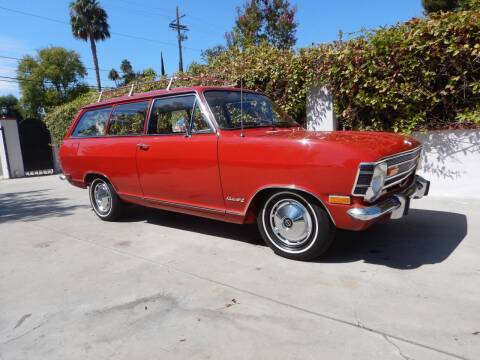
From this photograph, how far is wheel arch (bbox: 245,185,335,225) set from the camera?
11.0ft

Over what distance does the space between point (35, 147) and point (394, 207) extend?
14.7 meters

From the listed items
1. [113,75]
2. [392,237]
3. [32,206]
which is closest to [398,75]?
[392,237]

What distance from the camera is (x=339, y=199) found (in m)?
3.19

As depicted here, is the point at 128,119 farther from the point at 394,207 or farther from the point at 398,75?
the point at 398,75

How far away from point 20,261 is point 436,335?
160 inches

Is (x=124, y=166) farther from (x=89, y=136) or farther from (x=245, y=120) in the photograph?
(x=245, y=120)

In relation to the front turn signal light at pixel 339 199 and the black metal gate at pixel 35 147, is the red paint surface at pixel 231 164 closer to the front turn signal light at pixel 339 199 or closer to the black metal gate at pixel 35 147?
the front turn signal light at pixel 339 199

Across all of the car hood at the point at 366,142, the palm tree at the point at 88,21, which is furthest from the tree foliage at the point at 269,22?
the palm tree at the point at 88,21

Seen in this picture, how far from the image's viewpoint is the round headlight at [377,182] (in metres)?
3.07

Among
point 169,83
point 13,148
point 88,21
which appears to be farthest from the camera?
point 88,21

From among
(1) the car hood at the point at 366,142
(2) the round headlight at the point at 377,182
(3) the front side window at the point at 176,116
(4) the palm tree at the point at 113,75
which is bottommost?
(2) the round headlight at the point at 377,182

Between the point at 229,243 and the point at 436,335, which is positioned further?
the point at 229,243

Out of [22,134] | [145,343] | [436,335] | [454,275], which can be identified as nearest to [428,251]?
[454,275]

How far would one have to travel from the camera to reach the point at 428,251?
3701 millimetres
